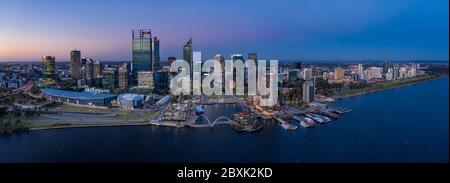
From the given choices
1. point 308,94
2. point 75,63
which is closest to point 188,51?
point 75,63

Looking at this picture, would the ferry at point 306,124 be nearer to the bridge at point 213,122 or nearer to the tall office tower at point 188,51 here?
the bridge at point 213,122

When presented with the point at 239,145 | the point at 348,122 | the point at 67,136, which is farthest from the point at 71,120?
the point at 348,122

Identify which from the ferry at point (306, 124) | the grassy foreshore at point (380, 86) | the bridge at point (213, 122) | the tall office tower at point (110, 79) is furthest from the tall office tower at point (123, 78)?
the ferry at point (306, 124)

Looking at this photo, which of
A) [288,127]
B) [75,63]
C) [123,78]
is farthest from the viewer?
[75,63]

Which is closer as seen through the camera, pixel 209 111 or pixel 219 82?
pixel 209 111

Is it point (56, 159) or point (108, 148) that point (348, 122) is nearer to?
point (108, 148)

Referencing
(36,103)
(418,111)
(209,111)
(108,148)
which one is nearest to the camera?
(108,148)

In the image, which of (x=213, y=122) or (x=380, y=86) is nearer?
(x=213, y=122)

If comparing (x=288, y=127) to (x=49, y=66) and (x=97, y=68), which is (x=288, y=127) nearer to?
(x=97, y=68)
